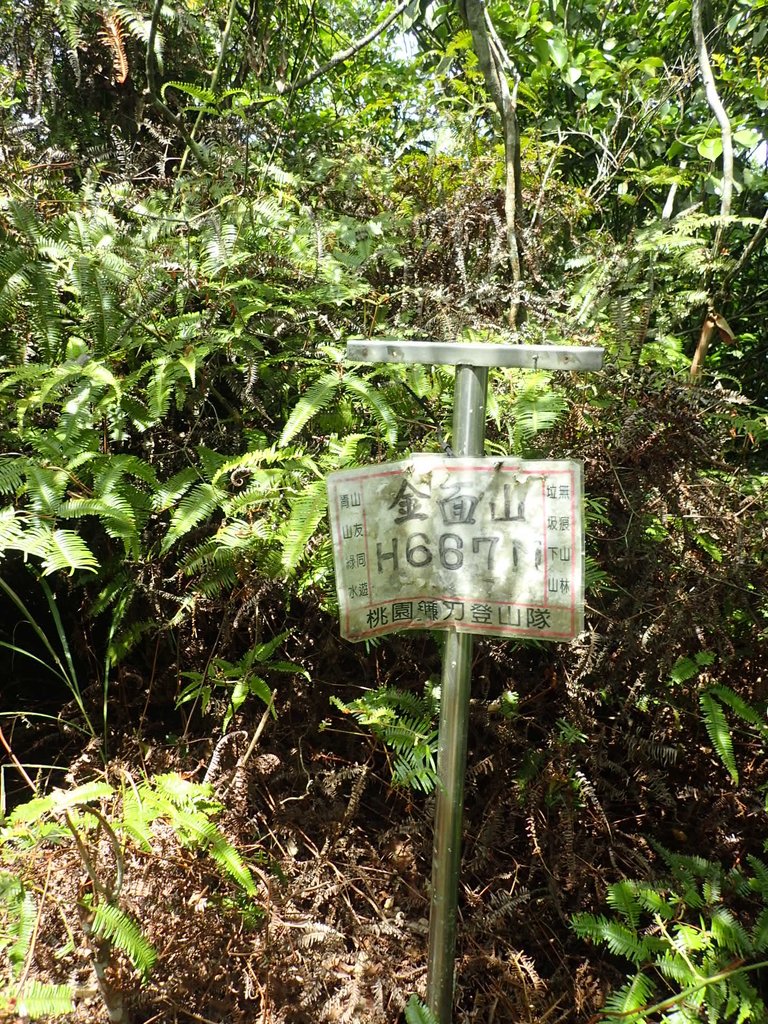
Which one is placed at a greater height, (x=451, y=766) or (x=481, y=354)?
(x=481, y=354)

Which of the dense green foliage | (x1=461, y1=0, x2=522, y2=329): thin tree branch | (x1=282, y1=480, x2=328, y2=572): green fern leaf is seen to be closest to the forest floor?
the dense green foliage

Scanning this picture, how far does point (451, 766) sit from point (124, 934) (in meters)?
0.89

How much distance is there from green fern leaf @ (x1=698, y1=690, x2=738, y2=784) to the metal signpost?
1036mm

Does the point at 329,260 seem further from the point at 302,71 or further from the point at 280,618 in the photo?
the point at 302,71

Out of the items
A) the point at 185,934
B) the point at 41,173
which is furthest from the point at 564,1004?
the point at 41,173

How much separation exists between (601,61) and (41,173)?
120 inches

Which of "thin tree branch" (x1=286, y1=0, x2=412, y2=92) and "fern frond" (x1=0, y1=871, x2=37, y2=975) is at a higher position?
"thin tree branch" (x1=286, y1=0, x2=412, y2=92)

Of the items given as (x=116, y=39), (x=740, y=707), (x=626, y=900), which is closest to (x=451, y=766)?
(x=626, y=900)

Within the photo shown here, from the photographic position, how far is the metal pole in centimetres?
167

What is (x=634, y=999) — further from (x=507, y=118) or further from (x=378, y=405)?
(x=507, y=118)

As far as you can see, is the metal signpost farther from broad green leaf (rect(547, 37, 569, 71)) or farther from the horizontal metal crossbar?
broad green leaf (rect(547, 37, 569, 71))

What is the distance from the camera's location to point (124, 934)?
1.76 metres

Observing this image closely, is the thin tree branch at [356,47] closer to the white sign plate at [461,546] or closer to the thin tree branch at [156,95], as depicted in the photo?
the thin tree branch at [156,95]

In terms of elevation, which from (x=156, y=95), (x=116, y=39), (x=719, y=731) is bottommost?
(x=719, y=731)
